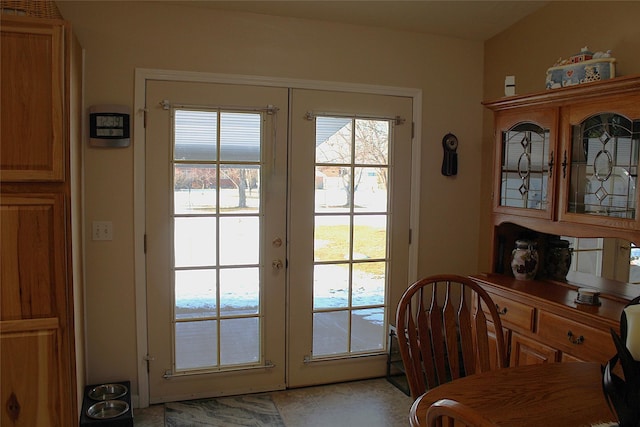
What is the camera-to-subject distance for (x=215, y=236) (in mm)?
2988

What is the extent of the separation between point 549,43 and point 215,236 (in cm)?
233

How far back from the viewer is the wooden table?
4.53 feet

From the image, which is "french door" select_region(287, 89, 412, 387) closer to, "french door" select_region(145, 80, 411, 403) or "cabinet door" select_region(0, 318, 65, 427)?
"french door" select_region(145, 80, 411, 403)

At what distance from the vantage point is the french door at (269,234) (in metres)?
2.92

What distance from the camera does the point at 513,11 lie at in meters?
3.10

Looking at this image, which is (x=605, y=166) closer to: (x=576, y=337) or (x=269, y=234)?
(x=576, y=337)

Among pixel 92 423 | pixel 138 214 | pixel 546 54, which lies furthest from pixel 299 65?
pixel 92 423

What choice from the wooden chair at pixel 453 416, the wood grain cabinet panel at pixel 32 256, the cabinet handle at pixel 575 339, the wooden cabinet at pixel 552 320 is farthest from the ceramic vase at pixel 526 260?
the wood grain cabinet panel at pixel 32 256

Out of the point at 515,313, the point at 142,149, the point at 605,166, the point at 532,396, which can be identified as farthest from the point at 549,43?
the point at 142,149

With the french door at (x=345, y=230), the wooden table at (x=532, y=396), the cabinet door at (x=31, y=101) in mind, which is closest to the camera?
the wooden table at (x=532, y=396)

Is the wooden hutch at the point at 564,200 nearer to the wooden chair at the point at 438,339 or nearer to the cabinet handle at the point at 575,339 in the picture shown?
the cabinet handle at the point at 575,339

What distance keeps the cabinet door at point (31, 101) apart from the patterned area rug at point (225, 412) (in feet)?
4.91

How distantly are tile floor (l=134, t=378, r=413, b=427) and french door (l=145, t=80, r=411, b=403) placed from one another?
9 centimetres

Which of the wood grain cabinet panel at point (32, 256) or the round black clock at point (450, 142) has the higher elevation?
the round black clock at point (450, 142)
